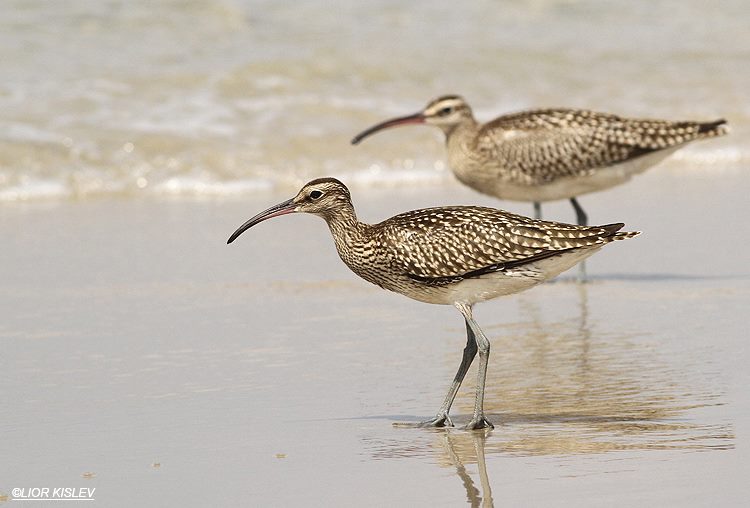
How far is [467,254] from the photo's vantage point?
23.4ft

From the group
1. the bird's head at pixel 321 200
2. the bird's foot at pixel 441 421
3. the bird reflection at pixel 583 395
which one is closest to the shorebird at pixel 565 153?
the bird reflection at pixel 583 395

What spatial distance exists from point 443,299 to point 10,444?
2161 millimetres

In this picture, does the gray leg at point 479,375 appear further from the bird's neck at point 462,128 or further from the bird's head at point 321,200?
the bird's neck at point 462,128

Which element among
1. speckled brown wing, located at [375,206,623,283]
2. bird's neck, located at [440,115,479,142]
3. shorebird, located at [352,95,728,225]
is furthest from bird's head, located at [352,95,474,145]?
speckled brown wing, located at [375,206,623,283]

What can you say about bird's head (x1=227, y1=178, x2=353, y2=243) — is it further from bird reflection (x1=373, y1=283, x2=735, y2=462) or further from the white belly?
bird reflection (x1=373, y1=283, x2=735, y2=462)

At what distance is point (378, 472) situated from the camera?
6.17 metres

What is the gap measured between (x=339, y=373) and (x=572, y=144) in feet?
14.8

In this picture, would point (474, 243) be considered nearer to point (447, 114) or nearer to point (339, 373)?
point (339, 373)

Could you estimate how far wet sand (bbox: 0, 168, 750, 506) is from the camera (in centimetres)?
604

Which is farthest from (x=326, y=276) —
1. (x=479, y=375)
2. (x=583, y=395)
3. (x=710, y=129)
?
(x=479, y=375)

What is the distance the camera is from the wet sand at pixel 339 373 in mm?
6035

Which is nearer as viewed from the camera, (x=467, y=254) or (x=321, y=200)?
(x=467, y=254)

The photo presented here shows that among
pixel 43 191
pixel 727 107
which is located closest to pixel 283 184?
pixel 43 191

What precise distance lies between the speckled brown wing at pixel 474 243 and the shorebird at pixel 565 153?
15.2ft
